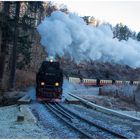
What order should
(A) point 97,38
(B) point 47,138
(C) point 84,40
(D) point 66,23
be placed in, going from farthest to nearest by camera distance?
(A) point 97,38 < (C) point 84,40 < (D) point 66,23 < (B) point 47,138

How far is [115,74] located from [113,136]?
6803 cm

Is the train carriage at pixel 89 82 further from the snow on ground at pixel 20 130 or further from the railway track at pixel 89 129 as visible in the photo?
the snow on ground at pixel 20 130

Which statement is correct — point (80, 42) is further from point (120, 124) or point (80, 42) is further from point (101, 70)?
point (101, 70)

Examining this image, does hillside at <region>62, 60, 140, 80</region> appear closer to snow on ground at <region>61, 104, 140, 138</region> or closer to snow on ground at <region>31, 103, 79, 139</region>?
snow on ground at <region>31, 103, 79, 139</region>

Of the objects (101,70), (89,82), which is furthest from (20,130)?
(101,70)

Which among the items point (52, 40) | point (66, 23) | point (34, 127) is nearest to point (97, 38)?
point (66, 23)

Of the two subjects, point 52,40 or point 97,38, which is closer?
point 52,40

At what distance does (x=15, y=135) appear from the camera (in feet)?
51.8

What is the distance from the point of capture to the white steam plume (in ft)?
125

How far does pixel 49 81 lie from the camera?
31.6 m

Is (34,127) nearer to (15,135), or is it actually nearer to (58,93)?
(15,135)

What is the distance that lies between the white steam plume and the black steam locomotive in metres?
6.45

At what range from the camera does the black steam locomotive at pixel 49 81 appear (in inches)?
1235

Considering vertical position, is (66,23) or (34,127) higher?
(66,23)
